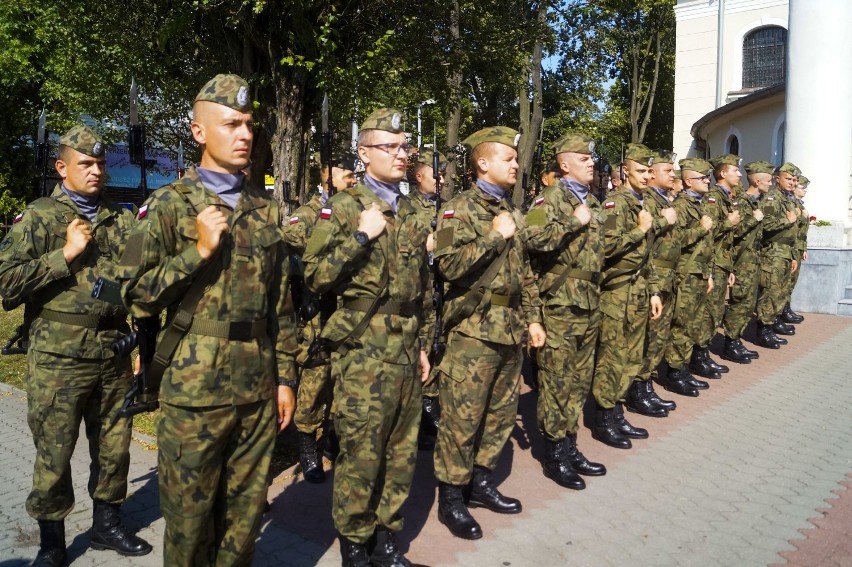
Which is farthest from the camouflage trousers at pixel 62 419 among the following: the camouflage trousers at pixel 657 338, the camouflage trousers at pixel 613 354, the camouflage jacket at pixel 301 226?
the camouflage trousers at pixel 657 338

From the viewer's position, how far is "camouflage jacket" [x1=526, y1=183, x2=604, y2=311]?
519 centimetres

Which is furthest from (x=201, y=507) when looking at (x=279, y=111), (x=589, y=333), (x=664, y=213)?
(x=279, y=111)

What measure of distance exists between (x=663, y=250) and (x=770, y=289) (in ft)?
12.5

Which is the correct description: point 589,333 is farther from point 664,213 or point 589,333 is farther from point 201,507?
point 201,507

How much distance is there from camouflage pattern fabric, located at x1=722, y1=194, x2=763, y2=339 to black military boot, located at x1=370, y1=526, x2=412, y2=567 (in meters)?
6.82

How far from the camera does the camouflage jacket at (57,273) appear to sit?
3.99m

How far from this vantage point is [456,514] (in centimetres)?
452

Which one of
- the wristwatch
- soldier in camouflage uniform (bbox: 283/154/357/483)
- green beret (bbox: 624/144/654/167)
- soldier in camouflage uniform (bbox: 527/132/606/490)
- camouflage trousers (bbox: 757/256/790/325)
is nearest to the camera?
the wristwatch

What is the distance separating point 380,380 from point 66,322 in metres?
1.81

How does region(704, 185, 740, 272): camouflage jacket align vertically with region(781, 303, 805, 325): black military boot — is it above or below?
above

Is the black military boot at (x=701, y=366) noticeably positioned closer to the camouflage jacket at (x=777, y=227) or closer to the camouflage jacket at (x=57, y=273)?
the camouflage jacket at (x=777, y=227)

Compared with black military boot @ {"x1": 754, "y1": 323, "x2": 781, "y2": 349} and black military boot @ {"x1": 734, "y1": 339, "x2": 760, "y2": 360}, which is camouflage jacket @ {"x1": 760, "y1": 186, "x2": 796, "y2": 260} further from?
black military boot @ {"x1": 734, "y1": 339, "x2": 760, "y2": 360}

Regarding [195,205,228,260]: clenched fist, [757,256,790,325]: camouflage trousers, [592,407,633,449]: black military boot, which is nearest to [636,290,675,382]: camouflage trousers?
[592,407,633,449]: black military boot

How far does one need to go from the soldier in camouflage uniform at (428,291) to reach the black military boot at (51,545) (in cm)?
221
